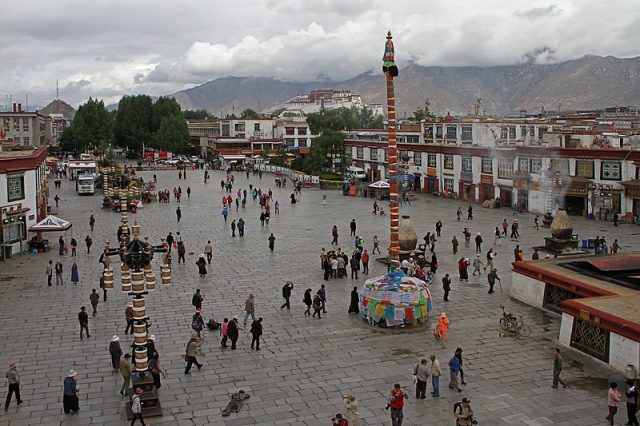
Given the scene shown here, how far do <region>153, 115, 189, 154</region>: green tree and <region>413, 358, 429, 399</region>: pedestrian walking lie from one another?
98.7m

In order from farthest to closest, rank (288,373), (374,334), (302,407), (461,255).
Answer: (461,255) → (374,334) → (288,373) → (302,407)

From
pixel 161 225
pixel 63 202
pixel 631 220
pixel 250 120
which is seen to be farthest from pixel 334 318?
pixel 250 120

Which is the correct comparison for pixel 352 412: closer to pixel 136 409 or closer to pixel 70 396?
pixel 136 409

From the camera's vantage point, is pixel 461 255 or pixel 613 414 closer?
pixel 613 414

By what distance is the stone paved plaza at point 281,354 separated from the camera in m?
15.3

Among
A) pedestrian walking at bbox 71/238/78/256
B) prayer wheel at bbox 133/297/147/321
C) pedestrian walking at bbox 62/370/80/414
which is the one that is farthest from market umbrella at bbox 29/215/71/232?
pedestrian walking at bbox 62/370/80/414

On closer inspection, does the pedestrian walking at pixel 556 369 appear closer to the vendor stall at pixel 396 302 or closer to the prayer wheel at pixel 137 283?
the vendor stall at pixel 396 302

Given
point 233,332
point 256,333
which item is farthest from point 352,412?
point 233,332

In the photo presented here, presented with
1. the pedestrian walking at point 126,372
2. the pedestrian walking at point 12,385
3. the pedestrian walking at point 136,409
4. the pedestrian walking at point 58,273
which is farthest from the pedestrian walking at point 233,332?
the pedestrian walking at point 58,273

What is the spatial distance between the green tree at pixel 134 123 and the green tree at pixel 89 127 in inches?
102

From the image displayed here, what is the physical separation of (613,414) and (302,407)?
676 centimetres

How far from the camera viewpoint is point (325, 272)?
2803 cm

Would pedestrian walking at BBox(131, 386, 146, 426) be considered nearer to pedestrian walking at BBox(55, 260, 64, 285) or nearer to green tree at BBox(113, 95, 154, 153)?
pedestrian walking at BBox(55, 260, 64, 285)

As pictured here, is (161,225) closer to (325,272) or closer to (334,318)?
(325,272)
